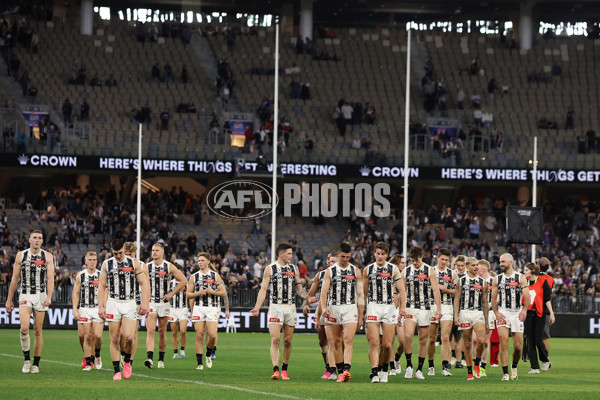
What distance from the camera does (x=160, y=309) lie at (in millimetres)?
21031

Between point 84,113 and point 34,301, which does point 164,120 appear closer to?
point 84,113

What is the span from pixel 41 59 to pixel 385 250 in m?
37.7

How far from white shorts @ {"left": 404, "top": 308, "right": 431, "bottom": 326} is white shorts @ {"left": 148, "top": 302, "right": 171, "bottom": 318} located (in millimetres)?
4819

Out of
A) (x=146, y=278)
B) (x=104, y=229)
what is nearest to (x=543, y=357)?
(x=146, y=278)

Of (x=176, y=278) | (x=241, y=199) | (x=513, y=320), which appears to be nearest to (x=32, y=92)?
(x=241, y=199)

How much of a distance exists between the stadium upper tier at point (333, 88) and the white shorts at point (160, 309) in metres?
24.6

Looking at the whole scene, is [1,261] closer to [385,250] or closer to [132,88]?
[132,88]

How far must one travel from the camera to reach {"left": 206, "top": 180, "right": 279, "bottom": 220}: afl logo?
154 feet

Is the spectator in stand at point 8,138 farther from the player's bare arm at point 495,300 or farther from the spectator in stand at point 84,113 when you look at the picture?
the player's bare arm at point 495,300

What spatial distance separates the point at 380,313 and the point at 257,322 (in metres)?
19.5

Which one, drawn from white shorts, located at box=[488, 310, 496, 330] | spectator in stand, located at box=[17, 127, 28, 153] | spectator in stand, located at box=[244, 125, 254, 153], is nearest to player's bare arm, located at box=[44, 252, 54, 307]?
white shorts, located at box=[488, 310, 496, 330]

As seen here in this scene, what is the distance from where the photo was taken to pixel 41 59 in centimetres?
5184

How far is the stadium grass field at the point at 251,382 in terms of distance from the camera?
49.8ft

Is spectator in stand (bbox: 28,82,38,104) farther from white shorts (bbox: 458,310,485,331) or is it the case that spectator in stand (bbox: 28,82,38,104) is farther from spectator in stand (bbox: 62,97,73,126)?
white shorts (bbox: 458,310,485,331)
